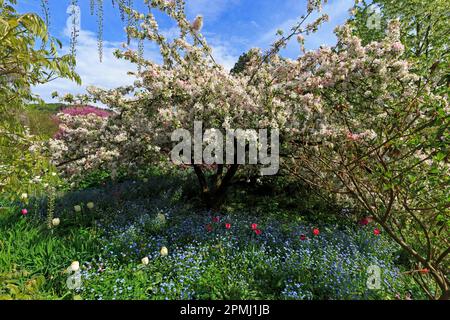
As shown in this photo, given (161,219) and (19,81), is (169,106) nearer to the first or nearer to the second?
(161,219)

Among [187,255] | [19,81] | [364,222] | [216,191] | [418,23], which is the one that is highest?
[418,23]

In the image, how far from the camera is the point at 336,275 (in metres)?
3.60

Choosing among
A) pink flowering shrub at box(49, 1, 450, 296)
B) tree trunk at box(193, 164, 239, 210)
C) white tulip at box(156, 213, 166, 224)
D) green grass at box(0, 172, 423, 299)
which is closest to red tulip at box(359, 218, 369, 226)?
green grass at box(0, 172, 423, 299)

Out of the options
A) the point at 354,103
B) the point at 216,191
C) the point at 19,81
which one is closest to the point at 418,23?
the point at 354,103

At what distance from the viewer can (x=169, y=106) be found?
16.2 ft

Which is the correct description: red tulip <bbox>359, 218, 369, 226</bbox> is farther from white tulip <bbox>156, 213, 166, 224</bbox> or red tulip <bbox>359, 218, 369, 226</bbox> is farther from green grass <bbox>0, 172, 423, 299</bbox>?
white tulip <bbox>156, 213, 166, 224</bbox>

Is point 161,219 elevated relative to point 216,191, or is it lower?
lower

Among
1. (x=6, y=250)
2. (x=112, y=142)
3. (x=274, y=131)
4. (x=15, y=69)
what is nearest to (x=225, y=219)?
(x=274, y=131)

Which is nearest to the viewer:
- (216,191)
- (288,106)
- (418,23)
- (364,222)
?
(288,106)

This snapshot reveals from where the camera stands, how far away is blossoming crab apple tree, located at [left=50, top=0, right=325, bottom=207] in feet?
15.7

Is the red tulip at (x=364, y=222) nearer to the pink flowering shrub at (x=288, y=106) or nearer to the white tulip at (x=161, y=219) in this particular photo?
the pink flowering shrub at (x=288, y=106)

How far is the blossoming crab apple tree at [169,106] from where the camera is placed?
15.7 ft

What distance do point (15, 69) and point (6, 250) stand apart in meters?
2.67
